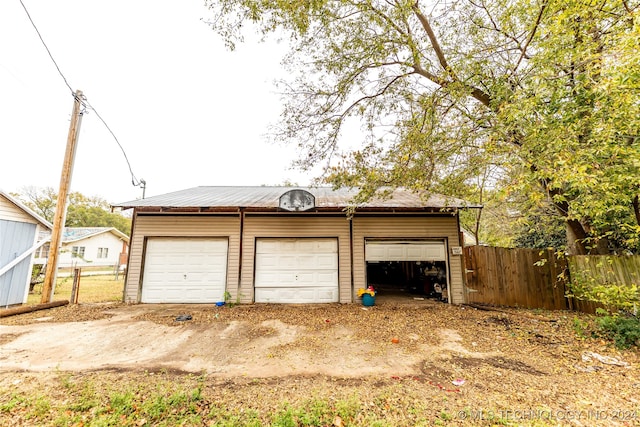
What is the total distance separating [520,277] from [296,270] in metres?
6.49

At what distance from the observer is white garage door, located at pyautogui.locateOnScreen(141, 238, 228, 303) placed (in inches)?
298

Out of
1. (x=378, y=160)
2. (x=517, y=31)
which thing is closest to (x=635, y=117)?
(x=517, y=31)

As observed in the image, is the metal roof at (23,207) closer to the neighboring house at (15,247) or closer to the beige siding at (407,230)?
the neighboring house at (15,247)

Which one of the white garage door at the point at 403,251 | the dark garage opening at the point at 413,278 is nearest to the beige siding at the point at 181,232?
the white garage door at the point at 403,251

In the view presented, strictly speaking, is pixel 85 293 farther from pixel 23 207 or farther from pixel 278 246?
pixel 278 246

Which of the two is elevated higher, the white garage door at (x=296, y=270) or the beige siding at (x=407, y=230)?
the beige siding at (x=407, y=230)

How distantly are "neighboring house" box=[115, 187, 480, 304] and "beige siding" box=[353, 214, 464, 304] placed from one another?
3cm

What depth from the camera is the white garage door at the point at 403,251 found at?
8000 mm

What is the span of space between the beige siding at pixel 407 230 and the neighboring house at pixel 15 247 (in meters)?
9.74

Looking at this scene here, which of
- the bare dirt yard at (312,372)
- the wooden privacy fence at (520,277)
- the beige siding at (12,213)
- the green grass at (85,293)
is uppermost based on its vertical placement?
the beige siding at (12,213)

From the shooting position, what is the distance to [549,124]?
4602 millimetres

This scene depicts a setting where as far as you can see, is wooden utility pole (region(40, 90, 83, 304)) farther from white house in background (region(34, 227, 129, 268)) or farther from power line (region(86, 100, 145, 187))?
white house in background (region(34, 227, 129, 268))

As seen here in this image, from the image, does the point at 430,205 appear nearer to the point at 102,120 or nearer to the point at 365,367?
the point at 365,367

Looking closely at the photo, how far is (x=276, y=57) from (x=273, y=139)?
190cm
